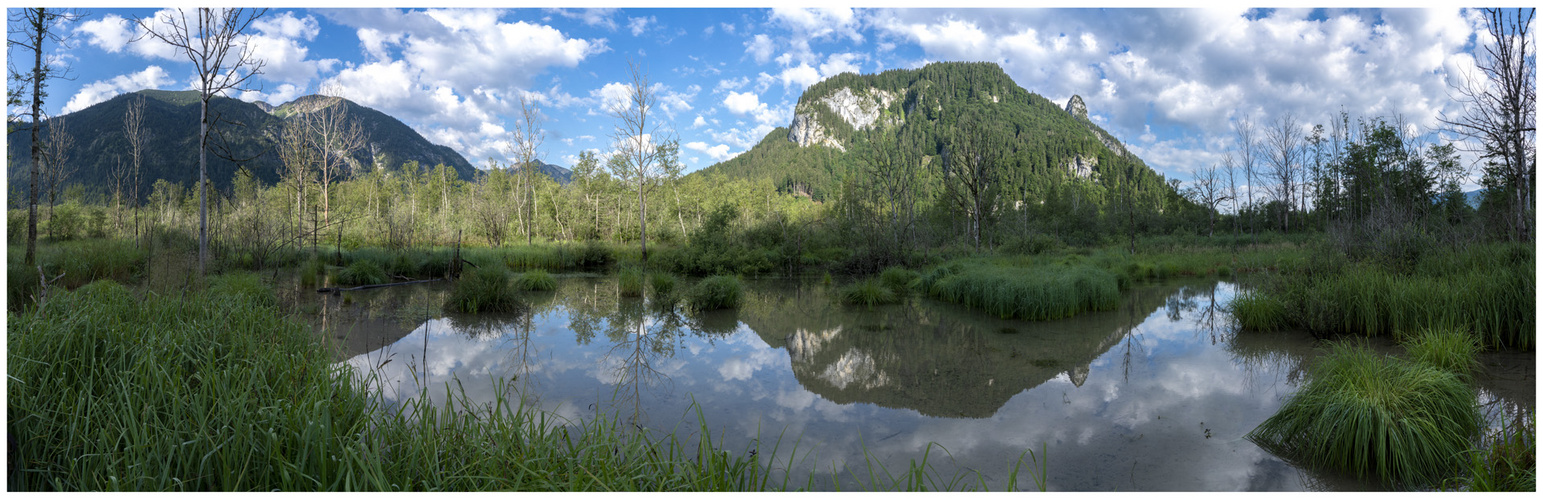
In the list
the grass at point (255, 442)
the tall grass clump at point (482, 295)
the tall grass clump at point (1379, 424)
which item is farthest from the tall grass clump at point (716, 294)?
the tall grass clump at point (1379, 424)

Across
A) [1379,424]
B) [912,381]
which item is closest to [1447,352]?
[1379,424]

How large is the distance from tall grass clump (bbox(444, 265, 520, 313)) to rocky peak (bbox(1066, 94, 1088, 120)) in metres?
148

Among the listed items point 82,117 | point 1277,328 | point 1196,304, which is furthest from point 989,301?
point 82,117

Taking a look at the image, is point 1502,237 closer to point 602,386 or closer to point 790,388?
point 790,388

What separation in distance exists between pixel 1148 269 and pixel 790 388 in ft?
58.3

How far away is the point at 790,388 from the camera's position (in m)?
5.96

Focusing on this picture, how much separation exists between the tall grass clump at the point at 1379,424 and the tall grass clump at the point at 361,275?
1706 centimetres

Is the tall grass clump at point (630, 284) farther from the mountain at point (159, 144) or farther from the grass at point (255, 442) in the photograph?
the mountain at point (159, 144)

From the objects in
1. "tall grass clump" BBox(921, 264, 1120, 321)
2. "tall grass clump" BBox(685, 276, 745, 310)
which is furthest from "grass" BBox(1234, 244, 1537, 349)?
"tall grass clump" BBox(685, 276, 745, 310)

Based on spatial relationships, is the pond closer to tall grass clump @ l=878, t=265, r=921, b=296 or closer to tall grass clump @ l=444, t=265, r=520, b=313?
tall grass clump @ l=444, t=265, r=520, b=313

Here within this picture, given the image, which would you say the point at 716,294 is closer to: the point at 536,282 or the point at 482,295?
the point at 482,295

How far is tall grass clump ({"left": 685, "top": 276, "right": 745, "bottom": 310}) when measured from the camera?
1138 cm

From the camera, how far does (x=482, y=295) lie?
1060cm

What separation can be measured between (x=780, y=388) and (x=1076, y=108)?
507ft
